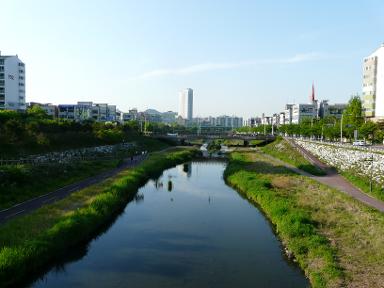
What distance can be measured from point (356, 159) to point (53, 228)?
44412 millimetres

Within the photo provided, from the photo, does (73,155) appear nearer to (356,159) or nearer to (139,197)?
(139,197)

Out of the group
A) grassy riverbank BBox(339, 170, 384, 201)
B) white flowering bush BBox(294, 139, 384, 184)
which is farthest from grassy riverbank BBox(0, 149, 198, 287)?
white flowering bush BBox(294, 139, 384, 184)

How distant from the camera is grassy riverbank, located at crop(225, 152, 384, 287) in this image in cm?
2134

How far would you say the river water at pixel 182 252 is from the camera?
Result: 22.6m

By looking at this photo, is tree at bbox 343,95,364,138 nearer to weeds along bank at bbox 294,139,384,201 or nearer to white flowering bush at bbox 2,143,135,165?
weeds along bank at bbox 294,139,384,201

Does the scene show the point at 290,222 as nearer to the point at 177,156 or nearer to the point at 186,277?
the point at 186,277

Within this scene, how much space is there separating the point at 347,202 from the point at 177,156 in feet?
202

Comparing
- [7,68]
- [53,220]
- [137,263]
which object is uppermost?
[7,68]

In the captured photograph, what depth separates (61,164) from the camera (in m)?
51.2

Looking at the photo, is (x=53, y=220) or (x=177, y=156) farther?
(x=177, y=156)

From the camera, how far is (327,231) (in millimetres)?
28953

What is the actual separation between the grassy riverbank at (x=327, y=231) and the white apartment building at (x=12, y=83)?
108233mm

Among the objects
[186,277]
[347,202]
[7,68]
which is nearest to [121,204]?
[186,277]

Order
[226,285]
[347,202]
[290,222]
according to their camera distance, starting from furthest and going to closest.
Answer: [347,202], [290,222], [226,285]
